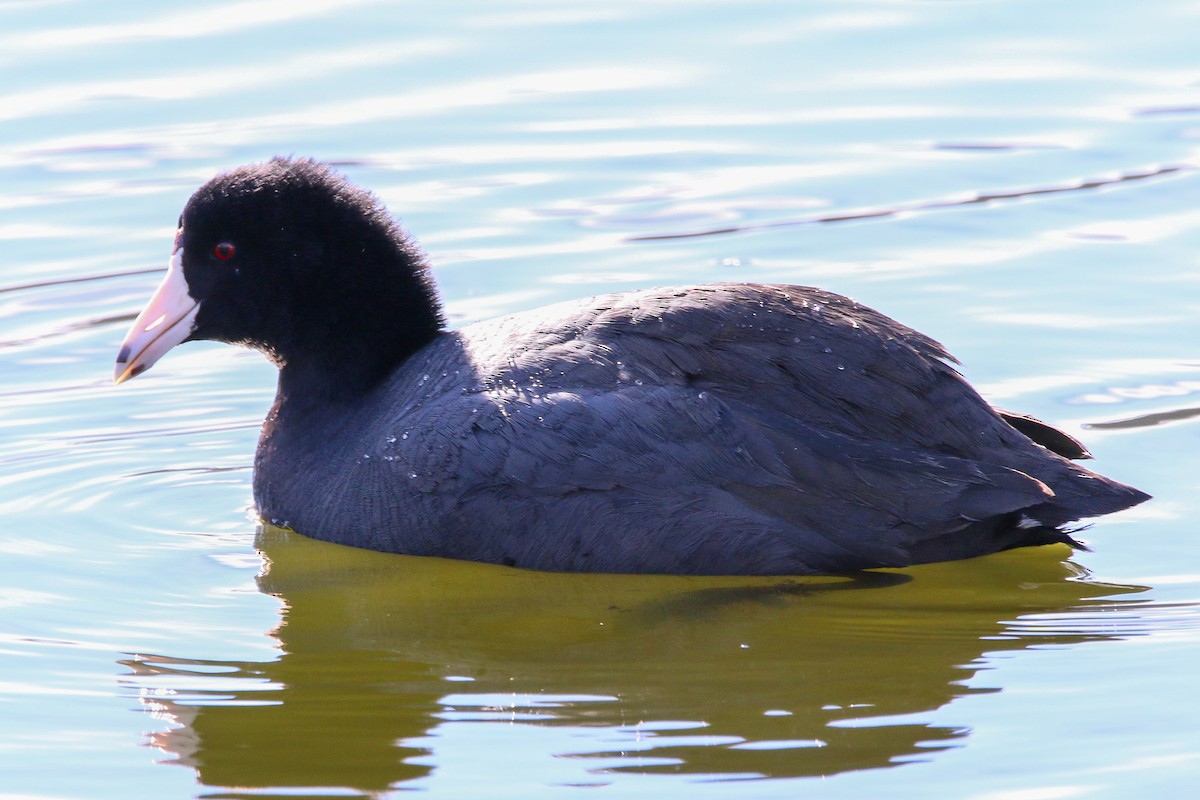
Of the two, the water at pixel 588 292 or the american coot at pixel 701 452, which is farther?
the american coot at pixel 701 452

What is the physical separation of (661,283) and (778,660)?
10.4 ft

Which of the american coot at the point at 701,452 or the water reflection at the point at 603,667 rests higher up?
the american coot at the point at 701,452

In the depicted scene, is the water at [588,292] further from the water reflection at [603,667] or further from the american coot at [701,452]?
the american coot at [701,452]

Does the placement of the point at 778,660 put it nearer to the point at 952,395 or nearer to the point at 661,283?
the point at 952,395

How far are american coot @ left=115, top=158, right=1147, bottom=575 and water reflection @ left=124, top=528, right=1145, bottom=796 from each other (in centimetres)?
11

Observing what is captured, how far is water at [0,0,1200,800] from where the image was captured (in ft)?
14.3

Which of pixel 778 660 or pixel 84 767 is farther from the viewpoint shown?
pixel 778 660

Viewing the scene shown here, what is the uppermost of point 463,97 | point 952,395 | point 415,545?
point 463,97

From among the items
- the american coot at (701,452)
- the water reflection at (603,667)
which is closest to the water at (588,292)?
the water reflection at (603,667)

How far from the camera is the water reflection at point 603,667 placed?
4.28m

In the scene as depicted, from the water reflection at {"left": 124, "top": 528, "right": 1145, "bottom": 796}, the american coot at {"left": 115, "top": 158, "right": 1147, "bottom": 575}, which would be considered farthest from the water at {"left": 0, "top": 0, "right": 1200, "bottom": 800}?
the american coot at {"left": 115, "top": 158, "right": 1147, "bottom": 575}

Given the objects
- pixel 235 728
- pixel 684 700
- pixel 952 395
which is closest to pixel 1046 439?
pixel 952 395

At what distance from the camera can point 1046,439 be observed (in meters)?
5.62

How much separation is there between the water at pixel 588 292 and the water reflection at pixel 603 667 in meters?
0.01
